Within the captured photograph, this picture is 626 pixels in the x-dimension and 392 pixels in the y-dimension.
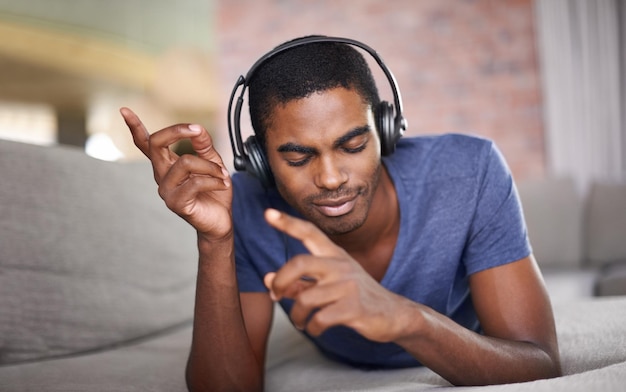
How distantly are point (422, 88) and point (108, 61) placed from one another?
166 inches

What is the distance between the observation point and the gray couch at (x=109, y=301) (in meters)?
1.23

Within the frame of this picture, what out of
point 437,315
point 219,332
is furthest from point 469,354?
point 219,332

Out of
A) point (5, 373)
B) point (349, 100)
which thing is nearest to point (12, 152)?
point (5, 373)

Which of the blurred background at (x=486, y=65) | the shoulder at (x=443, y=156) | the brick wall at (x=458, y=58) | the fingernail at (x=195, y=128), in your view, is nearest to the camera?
the fingernail at (x=195, y=128)

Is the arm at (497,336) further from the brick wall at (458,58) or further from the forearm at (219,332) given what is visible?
the brick wall at (458,58)

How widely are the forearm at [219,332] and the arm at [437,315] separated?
20cm

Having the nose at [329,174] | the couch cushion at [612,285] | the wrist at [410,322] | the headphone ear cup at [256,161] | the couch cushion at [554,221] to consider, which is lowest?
the couch cushion at [612,285]

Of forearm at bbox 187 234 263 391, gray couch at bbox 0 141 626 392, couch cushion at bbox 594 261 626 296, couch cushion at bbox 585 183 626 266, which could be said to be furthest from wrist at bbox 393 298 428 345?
couch cushion at bbox 585 183 626 266

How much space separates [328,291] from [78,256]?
3.24 ft

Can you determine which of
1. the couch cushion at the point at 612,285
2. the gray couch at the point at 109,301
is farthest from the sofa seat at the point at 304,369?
the couch cushion at the point at 612,285

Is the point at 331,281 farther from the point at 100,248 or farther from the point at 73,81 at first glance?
the point at 73,81

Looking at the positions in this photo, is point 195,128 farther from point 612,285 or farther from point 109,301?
point 612,285

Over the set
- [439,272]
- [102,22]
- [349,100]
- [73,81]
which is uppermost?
[102,22]

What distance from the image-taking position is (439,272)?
4.16ft
